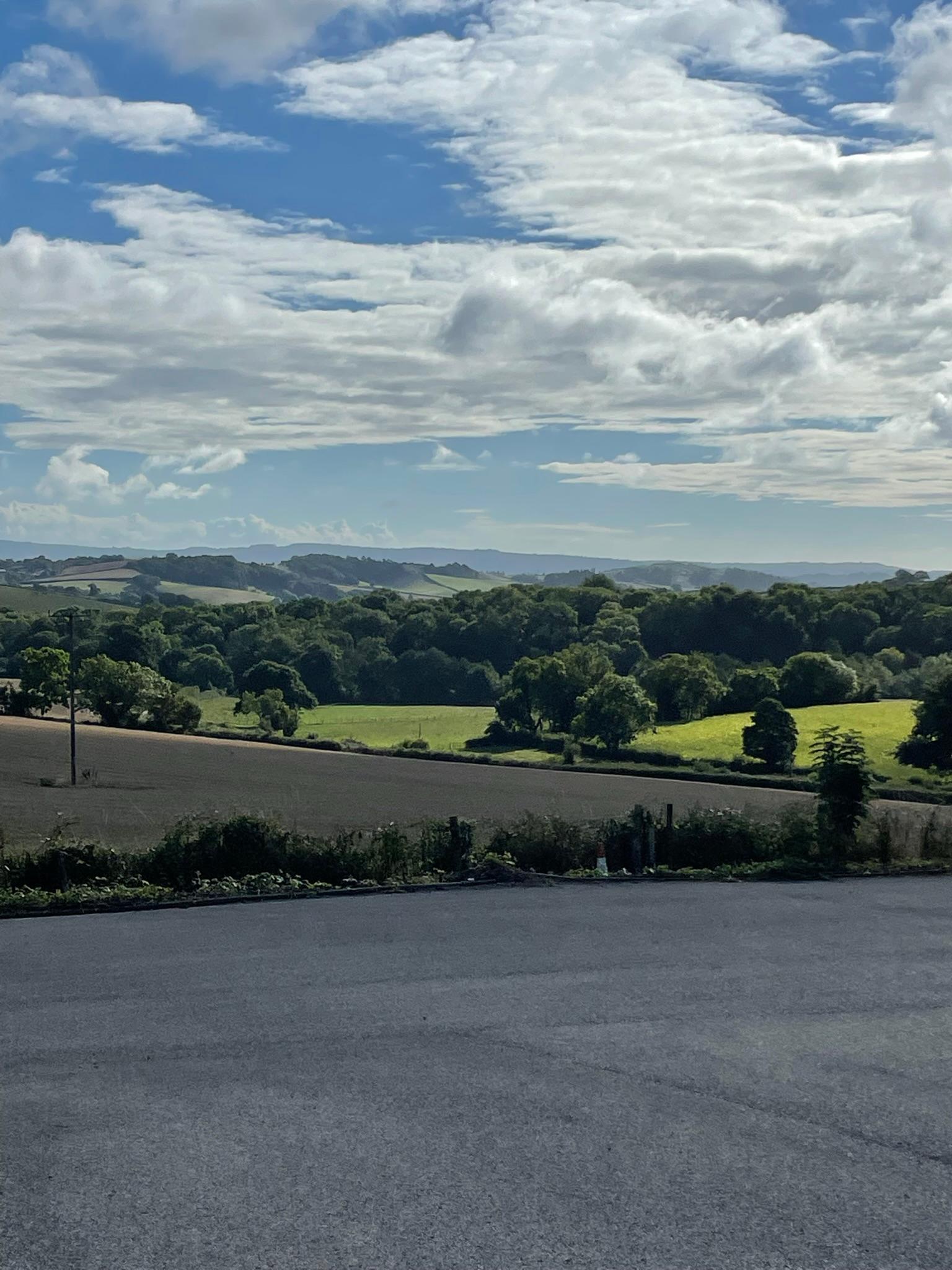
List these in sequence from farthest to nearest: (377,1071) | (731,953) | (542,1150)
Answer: (731,953) → (377,1071) → (542,1150)

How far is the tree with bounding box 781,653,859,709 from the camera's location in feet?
296

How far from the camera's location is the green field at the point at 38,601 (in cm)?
16212

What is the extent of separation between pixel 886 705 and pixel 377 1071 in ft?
261

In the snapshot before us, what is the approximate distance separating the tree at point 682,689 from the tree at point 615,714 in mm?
8797

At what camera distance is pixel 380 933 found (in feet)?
41.7

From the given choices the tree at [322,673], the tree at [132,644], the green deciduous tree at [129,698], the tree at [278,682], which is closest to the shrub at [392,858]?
the green deciduous tree at [129,698]

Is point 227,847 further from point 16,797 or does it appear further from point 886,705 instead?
point 886,705

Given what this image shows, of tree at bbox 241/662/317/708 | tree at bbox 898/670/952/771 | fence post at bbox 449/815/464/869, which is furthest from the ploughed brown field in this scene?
tree at bbox 241/662/317/708

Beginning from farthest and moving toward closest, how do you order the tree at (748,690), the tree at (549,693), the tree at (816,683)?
the tree at (748,690) → the tree at (816,683) → the tree at (549,693)

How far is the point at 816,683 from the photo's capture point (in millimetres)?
90562

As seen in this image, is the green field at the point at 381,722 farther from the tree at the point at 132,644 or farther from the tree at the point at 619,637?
the tree at the point at 619,637

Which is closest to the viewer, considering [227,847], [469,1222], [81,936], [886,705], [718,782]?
[469,1222]

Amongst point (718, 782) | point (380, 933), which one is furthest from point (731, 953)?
point (718, 782)

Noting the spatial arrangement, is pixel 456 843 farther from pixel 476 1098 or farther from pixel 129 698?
pixel 129 698
